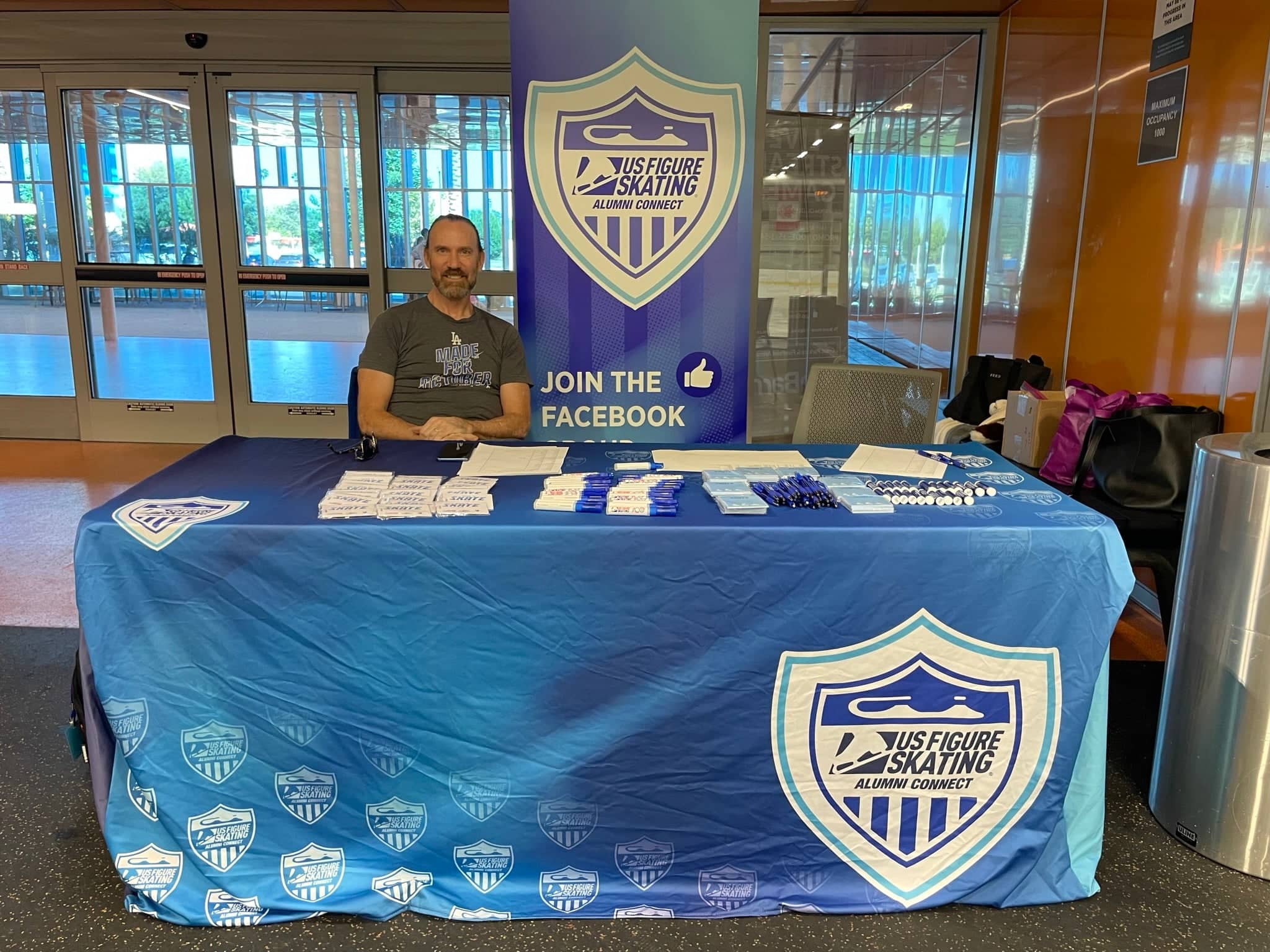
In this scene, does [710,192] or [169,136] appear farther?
[169,136]

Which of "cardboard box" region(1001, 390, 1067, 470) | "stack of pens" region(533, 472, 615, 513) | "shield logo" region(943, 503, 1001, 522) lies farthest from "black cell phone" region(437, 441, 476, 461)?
"cardboard box" region(1001, 390, 1067, 470)

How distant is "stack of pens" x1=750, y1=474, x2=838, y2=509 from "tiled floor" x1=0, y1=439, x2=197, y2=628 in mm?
2300

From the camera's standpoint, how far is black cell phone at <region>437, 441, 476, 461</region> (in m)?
2.29

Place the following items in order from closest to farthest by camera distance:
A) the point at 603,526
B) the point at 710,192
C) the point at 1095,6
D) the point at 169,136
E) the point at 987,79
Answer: the point at 603,526 < the point at 710,192 < the point at 1095,6 < the point at 987,79 < the point at 169,136

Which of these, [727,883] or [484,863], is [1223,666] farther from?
[484,863]

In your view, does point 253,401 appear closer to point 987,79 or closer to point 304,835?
point 304,835

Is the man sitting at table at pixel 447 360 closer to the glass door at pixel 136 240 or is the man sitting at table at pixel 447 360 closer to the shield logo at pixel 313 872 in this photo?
the shield logo at pixel 313 872

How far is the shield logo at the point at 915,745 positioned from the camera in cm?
181

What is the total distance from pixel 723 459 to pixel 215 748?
1351mm

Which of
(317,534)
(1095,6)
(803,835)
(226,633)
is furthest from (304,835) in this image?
(1095,6)

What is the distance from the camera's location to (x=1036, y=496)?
2.00 meters

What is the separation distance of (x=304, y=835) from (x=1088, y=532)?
5.67 feet

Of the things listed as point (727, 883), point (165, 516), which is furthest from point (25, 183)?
point (727, 883)

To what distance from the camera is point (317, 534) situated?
1.76 meters
